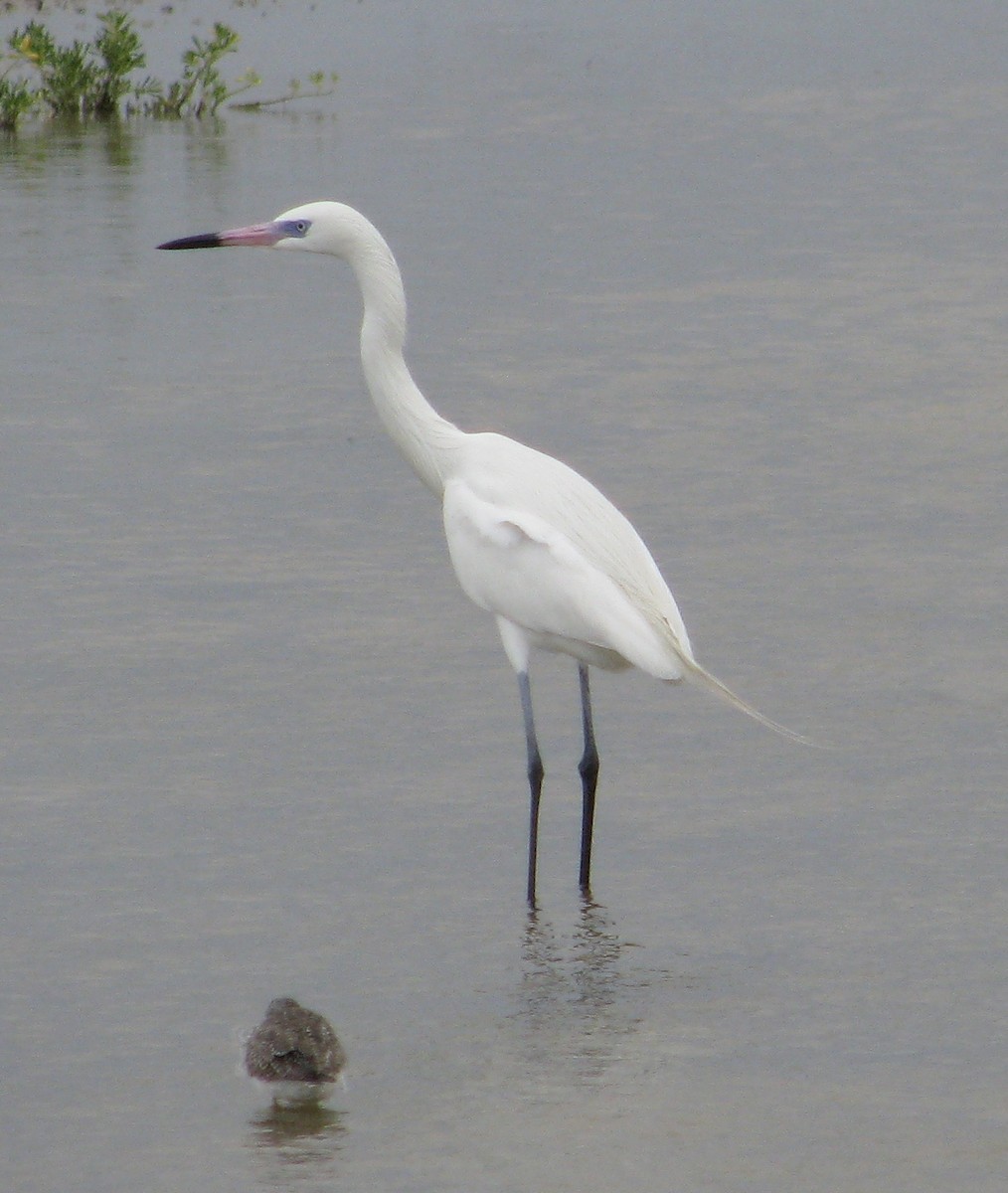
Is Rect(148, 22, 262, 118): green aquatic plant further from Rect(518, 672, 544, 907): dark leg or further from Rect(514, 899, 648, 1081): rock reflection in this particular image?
Rect(514, 899, 648, 1081): rock reflection

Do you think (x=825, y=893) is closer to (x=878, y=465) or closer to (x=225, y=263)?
(x=878, y=465)

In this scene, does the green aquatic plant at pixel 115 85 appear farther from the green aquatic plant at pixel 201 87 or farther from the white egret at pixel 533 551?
the white egret at pixel 533 551

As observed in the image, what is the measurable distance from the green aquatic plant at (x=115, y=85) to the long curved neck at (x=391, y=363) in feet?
35.9

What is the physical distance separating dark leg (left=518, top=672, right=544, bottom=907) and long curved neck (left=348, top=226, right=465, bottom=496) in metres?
0.84

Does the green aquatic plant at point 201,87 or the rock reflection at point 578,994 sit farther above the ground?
the green aquatic plant at point 201,87

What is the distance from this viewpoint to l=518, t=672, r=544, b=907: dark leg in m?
5.75

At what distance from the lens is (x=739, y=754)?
21.6ft

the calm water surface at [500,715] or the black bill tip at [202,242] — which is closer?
the calm water surface at [500,715]

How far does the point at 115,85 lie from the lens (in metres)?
18.4

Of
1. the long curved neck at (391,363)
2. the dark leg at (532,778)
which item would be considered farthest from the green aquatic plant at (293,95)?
the dark leg at (532,778)

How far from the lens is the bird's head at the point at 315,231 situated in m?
6.60

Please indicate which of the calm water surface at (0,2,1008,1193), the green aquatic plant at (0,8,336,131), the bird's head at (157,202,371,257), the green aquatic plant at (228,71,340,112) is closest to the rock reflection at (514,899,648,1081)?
the calm water surface at (0,2,1008,1193)

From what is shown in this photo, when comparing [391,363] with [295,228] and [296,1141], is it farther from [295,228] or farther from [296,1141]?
[296,1141]

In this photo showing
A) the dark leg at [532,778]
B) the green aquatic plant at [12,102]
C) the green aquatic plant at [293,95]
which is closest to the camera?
the dark leg at [532,778]
